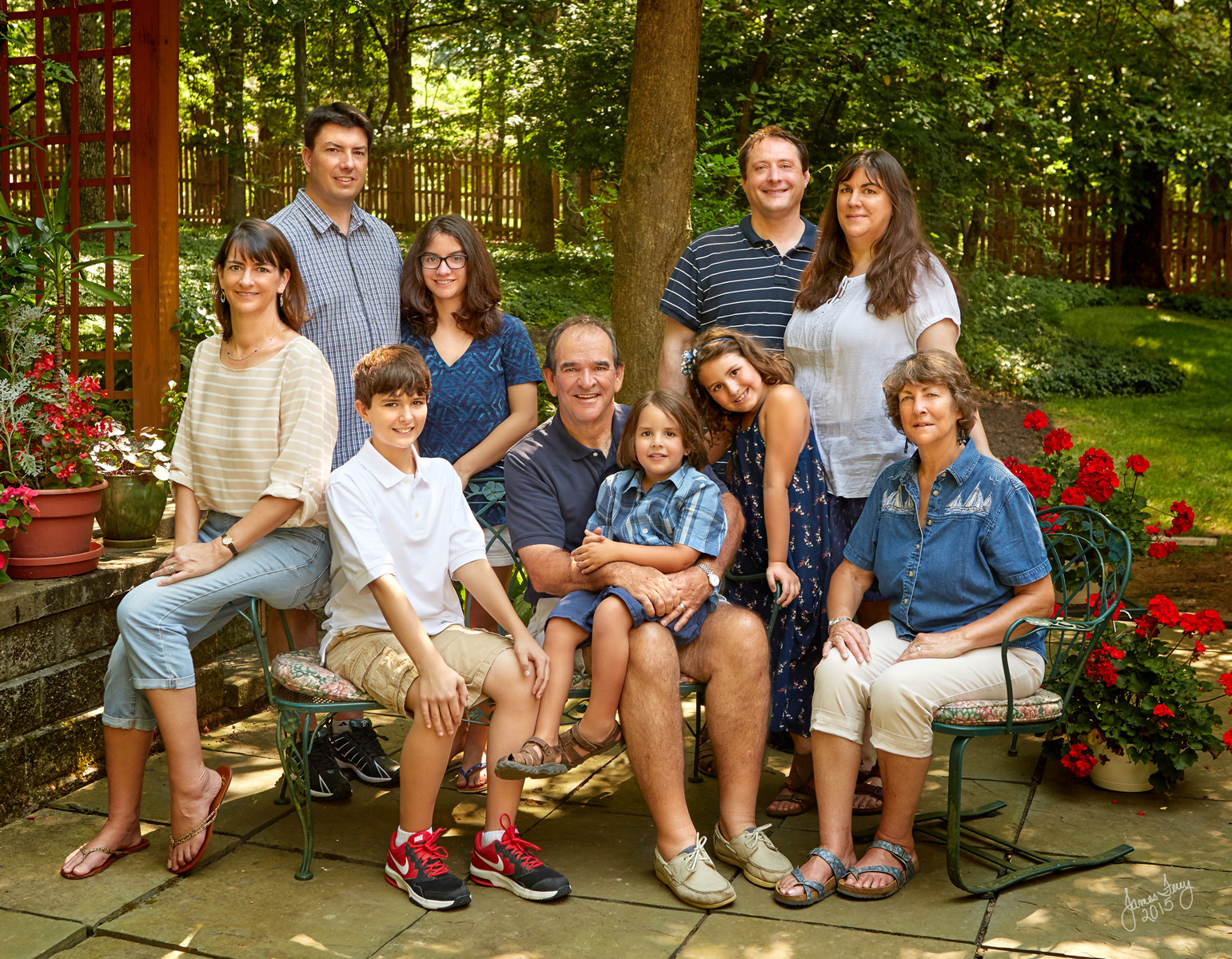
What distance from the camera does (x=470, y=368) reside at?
3631mm

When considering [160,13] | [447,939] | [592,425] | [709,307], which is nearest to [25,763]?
[447,939]

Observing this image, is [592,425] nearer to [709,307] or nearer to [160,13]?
[709,307]

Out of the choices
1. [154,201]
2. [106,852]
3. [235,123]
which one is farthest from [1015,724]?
[235,123]

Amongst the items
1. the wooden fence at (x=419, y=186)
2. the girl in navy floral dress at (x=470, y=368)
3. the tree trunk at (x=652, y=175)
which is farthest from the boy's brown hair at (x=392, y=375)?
the wooden fence at (x=419, y=186)

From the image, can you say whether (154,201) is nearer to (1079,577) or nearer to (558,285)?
(1079,577)

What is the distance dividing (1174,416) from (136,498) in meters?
10.1

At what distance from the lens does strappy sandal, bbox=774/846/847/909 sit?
2.89 metres

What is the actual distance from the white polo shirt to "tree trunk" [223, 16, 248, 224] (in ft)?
43.4

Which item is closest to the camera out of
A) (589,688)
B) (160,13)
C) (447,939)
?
(447,939)

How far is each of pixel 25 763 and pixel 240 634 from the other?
116 cm

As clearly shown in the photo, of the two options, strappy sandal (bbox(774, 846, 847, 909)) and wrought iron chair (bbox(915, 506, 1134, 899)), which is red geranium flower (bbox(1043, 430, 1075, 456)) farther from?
strappy sandal (bbox(774, 846, 847, 909))

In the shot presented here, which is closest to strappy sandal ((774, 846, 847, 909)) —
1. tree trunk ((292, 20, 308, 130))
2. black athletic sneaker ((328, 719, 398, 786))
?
black athletic sneaker ((328, 719, 398, 786))

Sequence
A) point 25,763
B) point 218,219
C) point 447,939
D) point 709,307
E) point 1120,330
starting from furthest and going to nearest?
point 218,219 < point 1120,330 < point 709,307 < point 25,763 < point 447,939

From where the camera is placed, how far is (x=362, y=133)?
3682mm
